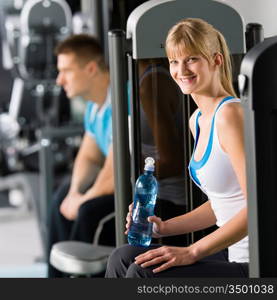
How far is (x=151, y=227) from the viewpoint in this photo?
1.51 meters

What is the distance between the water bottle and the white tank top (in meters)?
0.12

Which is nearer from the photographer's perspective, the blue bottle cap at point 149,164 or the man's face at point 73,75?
the blue bottle cap at point 149,164

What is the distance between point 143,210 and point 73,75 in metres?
1.22

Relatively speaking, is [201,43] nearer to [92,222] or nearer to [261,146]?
[261,146]

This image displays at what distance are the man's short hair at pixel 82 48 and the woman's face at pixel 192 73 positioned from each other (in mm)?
1242

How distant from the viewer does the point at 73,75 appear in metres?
2.67

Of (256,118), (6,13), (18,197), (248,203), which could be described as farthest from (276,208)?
(6,13)

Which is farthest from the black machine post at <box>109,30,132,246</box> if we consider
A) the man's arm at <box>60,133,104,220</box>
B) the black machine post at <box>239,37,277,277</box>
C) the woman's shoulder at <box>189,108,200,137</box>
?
the man's arm at <box>60,133,104,220</box>

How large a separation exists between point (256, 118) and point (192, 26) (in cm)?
→ 27

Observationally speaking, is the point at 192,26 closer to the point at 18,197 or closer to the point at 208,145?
the point at 208,145

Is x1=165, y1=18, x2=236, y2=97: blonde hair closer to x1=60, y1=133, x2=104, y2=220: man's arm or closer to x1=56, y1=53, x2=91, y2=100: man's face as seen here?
x1=56, y1=53, x2=91, y2=100: man's face

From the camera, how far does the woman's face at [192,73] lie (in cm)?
138

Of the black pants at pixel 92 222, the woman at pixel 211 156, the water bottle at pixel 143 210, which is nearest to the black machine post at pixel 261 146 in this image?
the woman at pixel 211 156

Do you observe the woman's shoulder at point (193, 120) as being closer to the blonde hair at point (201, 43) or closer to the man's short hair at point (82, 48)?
the blonde hair at point (201, 43)
